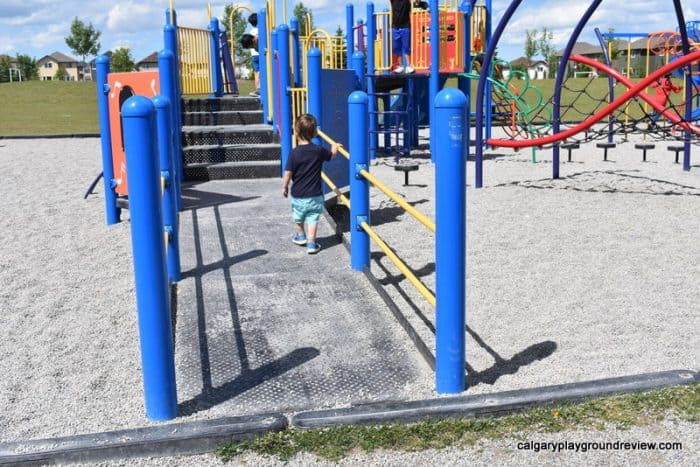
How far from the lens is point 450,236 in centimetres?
325

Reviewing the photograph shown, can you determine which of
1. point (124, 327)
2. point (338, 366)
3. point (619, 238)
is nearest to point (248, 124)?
point (619, 238)

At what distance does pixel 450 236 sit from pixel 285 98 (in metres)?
6.31

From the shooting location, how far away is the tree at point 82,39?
7000cm

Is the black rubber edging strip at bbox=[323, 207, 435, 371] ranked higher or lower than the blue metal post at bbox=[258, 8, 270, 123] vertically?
lower

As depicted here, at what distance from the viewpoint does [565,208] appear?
8.18 metres

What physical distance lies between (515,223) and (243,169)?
4.04m

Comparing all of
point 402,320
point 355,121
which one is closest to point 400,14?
point 355,121

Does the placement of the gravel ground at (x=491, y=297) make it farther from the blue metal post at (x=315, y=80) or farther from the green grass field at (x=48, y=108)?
the green grass field at (x=48, y=108)

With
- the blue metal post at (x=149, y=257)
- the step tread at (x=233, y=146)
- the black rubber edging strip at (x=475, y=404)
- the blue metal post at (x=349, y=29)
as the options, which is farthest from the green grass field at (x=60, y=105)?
the blue metal post at (x=149, y=257)

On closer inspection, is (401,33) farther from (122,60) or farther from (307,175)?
(122,60)

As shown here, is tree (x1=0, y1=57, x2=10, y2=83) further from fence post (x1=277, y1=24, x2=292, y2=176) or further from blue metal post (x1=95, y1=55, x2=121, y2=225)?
blue metal post (x1=95, y1=55, x2=121, y2=225)

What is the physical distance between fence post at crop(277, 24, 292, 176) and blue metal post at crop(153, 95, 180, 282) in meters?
3.63

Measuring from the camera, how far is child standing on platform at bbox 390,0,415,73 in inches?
503

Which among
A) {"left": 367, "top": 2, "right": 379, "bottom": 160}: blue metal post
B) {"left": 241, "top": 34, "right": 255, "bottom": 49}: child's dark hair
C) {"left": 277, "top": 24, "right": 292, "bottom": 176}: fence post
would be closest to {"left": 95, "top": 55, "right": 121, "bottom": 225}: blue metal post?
{"left": 277, "top": 24, "right": 292, "bottom": 176}: fence post
